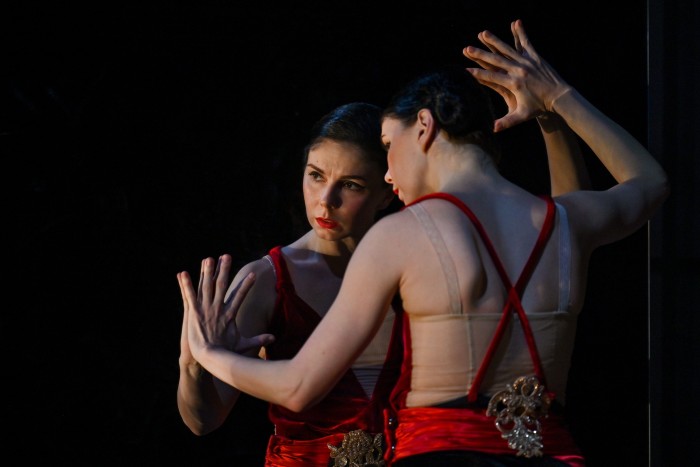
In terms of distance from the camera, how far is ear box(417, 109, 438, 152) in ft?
6.09

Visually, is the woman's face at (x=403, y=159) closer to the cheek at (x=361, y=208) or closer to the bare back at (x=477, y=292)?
the bare back at (x=477, y=292)

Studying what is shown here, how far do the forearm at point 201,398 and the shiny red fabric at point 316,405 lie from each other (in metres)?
0.15

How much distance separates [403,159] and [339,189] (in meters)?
0.55

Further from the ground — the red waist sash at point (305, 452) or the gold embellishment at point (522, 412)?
the gold embellishment at point (522, 412)

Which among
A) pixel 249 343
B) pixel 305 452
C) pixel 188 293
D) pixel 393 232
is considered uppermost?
pixel 393 232

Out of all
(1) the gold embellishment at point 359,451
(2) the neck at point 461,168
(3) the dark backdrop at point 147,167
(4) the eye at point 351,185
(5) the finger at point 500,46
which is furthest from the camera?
(3) the dark backdrop at point 147,167

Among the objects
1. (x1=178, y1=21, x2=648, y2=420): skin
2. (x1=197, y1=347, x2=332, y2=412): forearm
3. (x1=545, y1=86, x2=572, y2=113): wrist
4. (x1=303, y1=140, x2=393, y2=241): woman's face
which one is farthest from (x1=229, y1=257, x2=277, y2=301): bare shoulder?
(x1=545, y1=86, x2=572, y2=113): wrist

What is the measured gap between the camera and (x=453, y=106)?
73.2 inches

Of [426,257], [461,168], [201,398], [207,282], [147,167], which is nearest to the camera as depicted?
[426,257]

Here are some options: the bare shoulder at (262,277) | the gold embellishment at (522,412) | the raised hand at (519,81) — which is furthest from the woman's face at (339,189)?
the gold embellishment at (522,412)

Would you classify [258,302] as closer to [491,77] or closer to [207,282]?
[207,282]

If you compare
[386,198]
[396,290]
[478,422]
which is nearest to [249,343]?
[396,290]

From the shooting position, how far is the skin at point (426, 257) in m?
1.72

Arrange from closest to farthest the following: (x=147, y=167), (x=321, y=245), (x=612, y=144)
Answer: (x=612, y=144) → (x=321, y=245) → (x=147, y=167)
